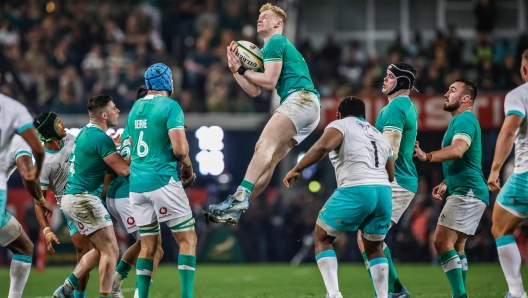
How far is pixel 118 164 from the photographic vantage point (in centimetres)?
949

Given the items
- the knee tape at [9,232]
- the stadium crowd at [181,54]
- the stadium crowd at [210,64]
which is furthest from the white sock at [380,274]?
the stadium crowd at [181,54]

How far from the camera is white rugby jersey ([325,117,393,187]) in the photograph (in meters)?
8.96

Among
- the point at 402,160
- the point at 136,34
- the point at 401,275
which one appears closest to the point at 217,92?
the point at 136,34

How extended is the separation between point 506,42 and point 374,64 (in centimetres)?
410

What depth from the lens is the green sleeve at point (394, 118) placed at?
9828 mm

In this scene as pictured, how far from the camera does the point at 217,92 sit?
21812 millimetres

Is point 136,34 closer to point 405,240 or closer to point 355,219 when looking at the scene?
point 405,240

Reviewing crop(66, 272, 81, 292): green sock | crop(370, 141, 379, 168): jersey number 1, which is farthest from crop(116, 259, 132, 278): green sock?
crop(370, 141, 379, 168): jersey number 1

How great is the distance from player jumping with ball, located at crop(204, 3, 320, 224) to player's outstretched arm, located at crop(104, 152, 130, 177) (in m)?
1.30

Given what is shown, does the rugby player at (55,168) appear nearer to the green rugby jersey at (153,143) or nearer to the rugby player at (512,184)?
the green rugby jersey at (153,143)

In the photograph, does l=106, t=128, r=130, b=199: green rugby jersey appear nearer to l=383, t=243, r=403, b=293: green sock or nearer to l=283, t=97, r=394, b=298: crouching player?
l=283, t=97, r=394, b=298: crouching player

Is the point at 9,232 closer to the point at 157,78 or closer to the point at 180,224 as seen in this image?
the point at 180,224

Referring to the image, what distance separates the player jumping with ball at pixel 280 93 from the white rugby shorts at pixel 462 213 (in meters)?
2.08

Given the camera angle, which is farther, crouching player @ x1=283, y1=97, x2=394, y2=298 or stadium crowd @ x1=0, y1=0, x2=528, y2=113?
stadium crowd @ x1=0, y1=0, x2=528, y2=113
